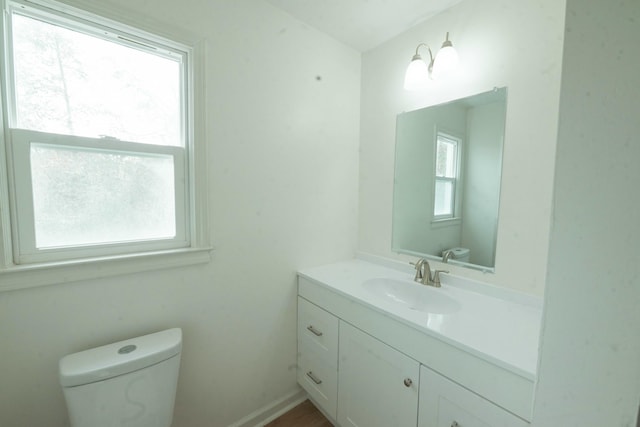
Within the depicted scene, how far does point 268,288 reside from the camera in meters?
1.56

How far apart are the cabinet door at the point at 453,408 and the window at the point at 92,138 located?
1.20m

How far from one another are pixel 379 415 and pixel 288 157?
141cm

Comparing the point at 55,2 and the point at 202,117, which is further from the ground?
the point at 55,2

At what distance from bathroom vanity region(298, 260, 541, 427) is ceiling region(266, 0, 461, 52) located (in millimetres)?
1513

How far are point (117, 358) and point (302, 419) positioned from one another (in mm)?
1163

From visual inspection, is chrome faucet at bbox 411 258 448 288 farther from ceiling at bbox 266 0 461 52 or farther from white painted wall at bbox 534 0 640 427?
ceiling at bbox 266 0 461 52

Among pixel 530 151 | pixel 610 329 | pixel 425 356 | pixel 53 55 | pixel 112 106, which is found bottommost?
pixel 425 356

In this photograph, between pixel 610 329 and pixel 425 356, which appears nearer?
pixel 610 329

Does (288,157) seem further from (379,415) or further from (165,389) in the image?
(379,415)

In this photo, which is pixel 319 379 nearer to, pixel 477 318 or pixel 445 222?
pixel 477 318

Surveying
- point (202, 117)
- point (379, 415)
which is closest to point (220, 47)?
point (202, 117)

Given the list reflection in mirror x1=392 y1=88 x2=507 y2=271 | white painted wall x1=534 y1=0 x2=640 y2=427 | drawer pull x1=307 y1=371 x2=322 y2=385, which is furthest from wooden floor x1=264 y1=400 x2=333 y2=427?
white painted wall x1=534 y1=0 x2=640 y2=427

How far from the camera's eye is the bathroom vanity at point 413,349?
830 mm

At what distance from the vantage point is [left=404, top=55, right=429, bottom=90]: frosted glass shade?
149cm
